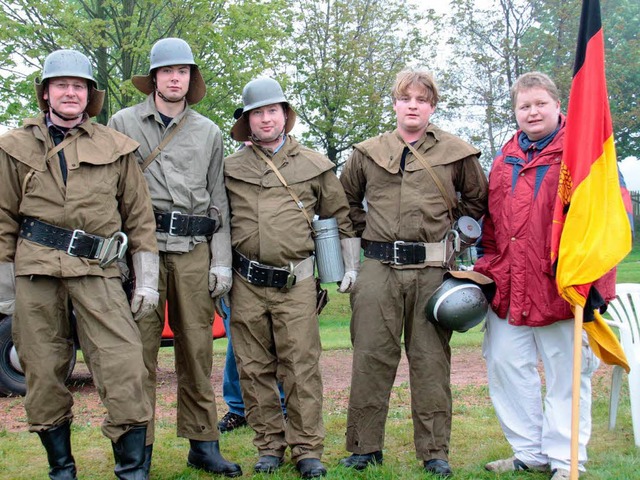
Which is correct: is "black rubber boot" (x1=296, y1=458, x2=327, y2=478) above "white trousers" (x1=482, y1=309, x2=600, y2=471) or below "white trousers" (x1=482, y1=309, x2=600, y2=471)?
below

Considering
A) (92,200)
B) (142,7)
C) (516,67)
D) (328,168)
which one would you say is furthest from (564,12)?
(92,200)

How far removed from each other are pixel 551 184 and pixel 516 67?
47.8ft

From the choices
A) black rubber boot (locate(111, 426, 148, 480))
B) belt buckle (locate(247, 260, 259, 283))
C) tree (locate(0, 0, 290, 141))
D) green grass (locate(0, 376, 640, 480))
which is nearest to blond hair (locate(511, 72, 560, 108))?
belt buckle (locate(247, 260, 259, 283))

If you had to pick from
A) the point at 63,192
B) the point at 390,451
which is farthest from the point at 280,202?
the point at 390,451

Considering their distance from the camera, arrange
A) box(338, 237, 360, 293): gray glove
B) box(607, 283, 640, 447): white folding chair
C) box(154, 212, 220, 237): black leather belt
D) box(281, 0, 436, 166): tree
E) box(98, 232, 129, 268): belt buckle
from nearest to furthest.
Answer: box(98, 232, 129, 268): belt buckle
box(154, 212, 220, 237): black leather belt
box(338, 237, 360, 293): gray glove
box(607, 283, 640, 447): white folding chair
box(281, 0, 436, 166): tree

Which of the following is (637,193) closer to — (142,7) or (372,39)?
(372,39)

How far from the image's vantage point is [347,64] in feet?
58.7

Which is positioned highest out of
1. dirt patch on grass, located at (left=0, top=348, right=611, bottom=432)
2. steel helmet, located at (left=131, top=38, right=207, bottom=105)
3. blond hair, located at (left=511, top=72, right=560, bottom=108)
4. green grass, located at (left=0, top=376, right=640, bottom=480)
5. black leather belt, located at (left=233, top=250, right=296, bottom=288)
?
steel helmet, located at (left=131, top=38, right=207, bottom=105)

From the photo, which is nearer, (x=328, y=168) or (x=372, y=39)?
(x=328, y=168)

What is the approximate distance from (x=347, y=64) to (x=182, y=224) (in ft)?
45.8

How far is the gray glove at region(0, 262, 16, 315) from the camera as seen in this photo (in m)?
4.18

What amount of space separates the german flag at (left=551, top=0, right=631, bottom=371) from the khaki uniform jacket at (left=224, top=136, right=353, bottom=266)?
1.40 metres

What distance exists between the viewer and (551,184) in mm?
4461

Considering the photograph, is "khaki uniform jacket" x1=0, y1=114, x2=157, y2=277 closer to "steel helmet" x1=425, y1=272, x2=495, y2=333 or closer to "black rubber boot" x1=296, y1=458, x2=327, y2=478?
"black rubber boot" x1=296, y1=458, x2=327, y2=478
